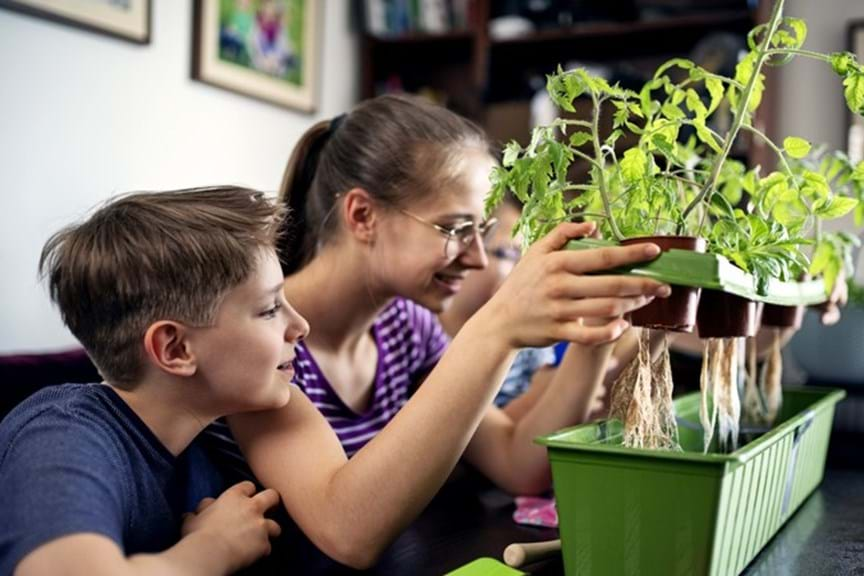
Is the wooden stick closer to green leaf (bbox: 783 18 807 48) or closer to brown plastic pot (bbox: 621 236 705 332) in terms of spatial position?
brown plastic pot (bbox: 621 236 705 332)

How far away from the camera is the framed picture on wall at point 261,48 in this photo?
2.76m

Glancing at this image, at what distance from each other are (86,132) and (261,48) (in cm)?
85

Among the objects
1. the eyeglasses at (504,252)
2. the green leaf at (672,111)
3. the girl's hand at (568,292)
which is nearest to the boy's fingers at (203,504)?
the girl's hand at (568,292)

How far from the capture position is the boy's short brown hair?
890 millimetres

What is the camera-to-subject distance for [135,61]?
2.51 m

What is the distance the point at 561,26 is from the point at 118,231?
283 cm

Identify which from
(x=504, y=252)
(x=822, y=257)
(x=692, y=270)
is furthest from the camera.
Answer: (x=504, y=252)

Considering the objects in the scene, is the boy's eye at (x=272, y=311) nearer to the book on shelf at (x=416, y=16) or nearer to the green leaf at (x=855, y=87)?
the green leaf at (x=855, y=87)

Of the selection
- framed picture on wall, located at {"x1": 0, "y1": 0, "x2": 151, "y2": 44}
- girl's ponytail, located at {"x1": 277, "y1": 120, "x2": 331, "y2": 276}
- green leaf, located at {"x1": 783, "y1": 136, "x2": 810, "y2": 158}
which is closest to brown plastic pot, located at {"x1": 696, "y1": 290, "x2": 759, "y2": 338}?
green leaf, located at {"x1": 783, "y1": 136, "x2": 810, "y2": 158}

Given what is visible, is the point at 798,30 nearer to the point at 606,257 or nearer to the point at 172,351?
the point at 606,257

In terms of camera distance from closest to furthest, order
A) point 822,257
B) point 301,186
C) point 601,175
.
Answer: point 601,175 < point 822,257 < point 301,186

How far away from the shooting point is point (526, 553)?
816 mm

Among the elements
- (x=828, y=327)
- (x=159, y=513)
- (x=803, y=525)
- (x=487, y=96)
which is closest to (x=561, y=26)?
(x=487, y=96)

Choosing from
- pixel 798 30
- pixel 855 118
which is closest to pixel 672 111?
pixel 798 30
